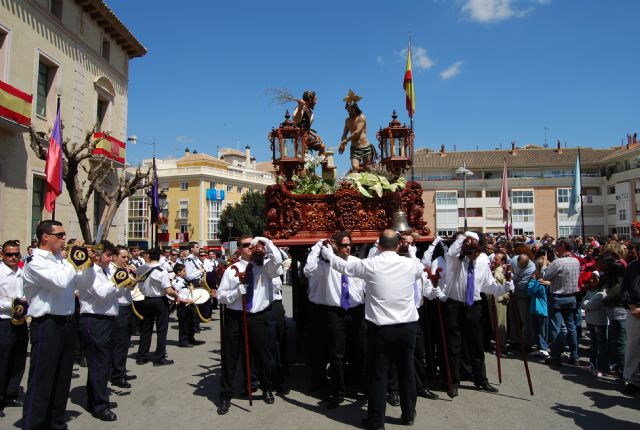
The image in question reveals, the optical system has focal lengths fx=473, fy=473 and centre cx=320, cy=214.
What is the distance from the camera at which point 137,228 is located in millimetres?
61312

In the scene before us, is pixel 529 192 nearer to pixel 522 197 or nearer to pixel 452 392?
pixel 522 197

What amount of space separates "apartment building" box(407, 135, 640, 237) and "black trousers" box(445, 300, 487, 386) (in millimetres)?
45423

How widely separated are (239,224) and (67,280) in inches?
1922

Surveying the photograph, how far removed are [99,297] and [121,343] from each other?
5.57ft

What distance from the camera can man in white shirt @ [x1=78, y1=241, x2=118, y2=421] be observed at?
577cm

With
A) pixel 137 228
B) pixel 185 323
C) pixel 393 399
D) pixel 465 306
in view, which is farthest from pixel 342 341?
pixel 137 228

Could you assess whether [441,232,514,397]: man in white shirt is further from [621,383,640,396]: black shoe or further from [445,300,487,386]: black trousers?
[621,383,640,396]: black shoe

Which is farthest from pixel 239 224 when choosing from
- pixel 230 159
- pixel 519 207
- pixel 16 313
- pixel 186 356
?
pixel 16 313

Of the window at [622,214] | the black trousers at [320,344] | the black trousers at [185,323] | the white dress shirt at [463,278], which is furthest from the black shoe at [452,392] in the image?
the window at [622,214]

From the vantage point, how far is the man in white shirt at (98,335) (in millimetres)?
5766

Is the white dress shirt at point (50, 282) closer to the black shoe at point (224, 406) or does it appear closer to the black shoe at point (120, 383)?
the black shoe at point (224, 406)

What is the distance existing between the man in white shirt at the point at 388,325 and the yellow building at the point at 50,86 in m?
14.8

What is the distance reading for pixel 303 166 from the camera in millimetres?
7676

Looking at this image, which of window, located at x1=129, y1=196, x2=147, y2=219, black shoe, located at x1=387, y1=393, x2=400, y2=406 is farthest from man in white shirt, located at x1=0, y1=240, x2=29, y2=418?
window, located at x1=129, y1=196, x2=147, y2=219
